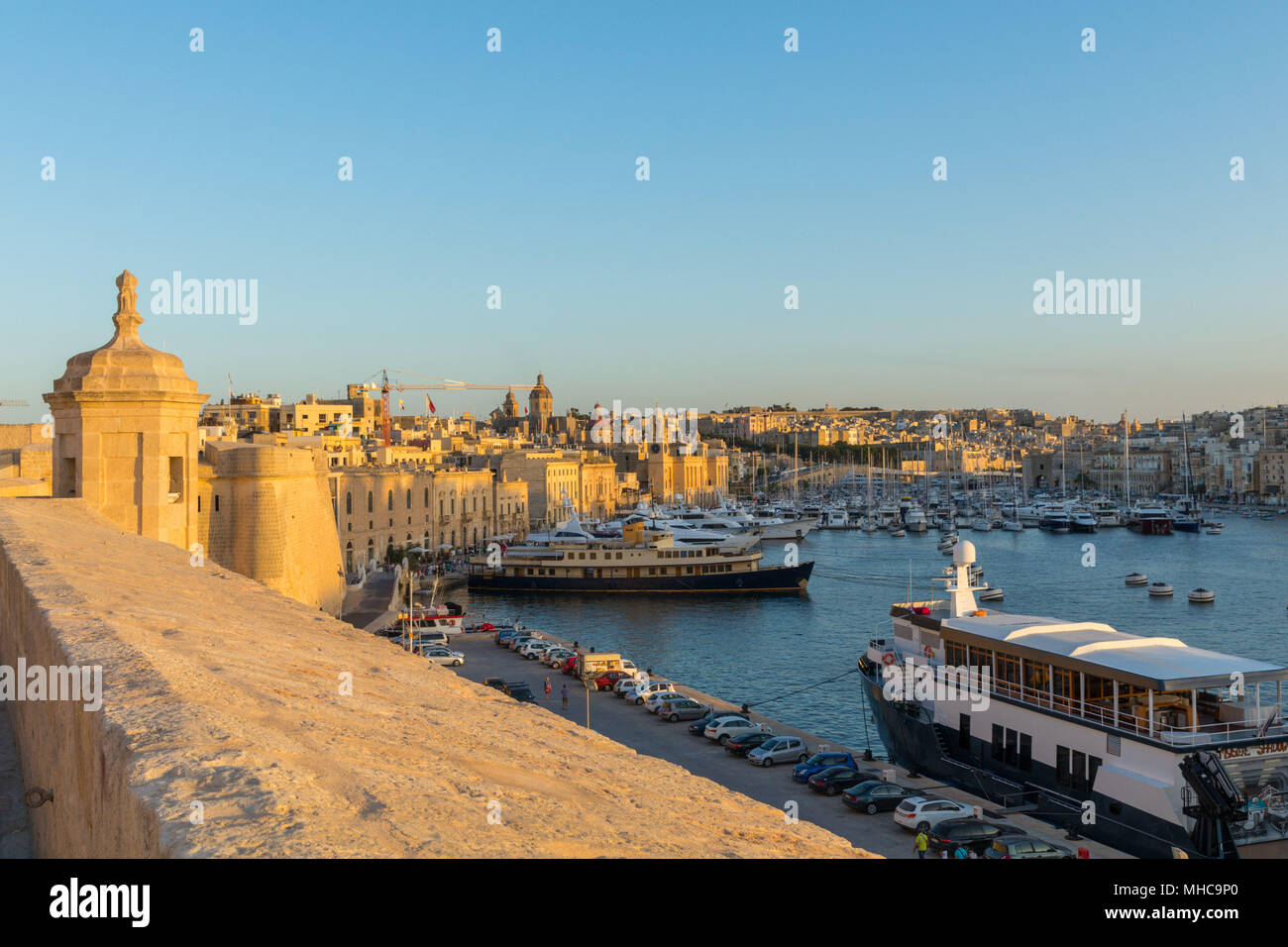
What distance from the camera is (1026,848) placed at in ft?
38.2

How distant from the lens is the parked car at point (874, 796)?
46.2 feet

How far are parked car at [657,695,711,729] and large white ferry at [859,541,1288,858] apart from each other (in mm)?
4277

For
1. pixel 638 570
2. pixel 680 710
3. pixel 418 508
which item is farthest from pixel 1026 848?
pixel 418 508

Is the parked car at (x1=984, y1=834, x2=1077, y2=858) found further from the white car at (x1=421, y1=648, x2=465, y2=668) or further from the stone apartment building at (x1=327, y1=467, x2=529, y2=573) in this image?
the stone apartment building at (x1=327, y1=467, x2=529, y2=573)

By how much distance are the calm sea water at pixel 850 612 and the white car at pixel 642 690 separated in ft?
8.35

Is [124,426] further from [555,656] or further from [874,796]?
[555,656]

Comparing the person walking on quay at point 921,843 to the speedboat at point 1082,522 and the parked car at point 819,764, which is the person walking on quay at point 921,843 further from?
the speedboat at point 1082,522

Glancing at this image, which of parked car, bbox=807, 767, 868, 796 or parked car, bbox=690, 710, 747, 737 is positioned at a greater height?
parked car, bbox=807, 767, 868, 796

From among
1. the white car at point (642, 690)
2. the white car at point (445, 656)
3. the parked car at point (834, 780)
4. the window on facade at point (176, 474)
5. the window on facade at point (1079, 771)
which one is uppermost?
the window on facade at point (176, 474)

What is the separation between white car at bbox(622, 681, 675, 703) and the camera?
21.5 meters


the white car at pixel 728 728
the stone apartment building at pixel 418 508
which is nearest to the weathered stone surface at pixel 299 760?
the white car at pixel 728 728

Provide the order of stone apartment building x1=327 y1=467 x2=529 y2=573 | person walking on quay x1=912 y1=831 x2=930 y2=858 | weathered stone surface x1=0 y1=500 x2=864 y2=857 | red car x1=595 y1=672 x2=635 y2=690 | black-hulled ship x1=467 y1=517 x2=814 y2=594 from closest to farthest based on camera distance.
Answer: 1. weathered stone surface x1=0 y1=500 x2=864 y2=857
2. person walking on quay x1=912 y1=831 x2=930 y2=858
3. red car x1=595 y1=672 x2=635 y2=690
4. black-hulled ship x1=467 y1=517 x2=814 y2=594
5. stone apartment building x1=327 y1=467 x2=529 y2=573

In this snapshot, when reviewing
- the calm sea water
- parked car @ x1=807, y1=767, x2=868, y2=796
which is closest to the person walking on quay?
parked car @ x1=807, y1=767, x2=868, y2=796
